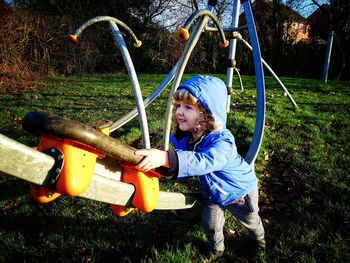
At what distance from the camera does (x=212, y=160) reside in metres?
1.48

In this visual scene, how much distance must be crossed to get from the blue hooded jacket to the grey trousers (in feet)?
0.29

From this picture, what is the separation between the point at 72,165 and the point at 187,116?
3.16ft

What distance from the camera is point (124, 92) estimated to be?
25.2 ft

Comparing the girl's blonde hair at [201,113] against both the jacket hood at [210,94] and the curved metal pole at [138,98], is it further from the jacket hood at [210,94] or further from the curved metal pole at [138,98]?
the curved metal pole at [138,98]

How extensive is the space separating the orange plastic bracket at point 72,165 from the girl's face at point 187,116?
2.85ft

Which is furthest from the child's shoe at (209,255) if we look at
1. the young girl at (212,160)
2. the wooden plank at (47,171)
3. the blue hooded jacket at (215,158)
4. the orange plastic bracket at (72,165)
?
the orange plastic bracket at (72,165)

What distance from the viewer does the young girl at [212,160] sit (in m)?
1.44

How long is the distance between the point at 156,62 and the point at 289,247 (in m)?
15.3

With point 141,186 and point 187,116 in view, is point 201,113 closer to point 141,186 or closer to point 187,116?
point 187,116

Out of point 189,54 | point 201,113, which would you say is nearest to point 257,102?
point 201,113

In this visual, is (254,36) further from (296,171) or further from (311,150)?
(311,150)

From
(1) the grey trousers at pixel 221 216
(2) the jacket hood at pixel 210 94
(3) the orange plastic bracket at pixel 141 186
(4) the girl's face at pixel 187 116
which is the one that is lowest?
(1) the grey trousers at pixel 221 216

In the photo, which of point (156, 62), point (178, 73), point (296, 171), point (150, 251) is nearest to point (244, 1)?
point (178, 73)

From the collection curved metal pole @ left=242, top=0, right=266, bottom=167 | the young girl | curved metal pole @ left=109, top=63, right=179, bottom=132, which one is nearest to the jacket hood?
the young girl
